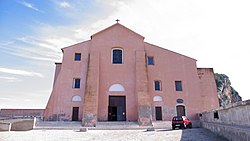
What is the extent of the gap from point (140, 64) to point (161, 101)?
5.02m

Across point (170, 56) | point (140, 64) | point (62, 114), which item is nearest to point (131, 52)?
point (140, 64)

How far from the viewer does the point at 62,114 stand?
19.8m

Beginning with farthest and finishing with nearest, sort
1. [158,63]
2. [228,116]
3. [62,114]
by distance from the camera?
1. [158,63]
2. [62,114]
3. [228,116]

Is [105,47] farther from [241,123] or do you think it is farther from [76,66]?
[241,123]

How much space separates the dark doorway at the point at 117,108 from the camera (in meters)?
20.3

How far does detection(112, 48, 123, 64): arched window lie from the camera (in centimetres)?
2230

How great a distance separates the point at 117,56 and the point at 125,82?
3586 millimetres

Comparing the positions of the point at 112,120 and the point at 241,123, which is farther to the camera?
the point at 112,120

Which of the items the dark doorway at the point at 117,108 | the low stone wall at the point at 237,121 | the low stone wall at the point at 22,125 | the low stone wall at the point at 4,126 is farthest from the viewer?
the dark doorway at the point at 117,108

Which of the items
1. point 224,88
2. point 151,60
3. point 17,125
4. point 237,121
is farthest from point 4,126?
point 224,88

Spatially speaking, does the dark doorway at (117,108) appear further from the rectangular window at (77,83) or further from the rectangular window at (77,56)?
the rectangular window at (77,56)

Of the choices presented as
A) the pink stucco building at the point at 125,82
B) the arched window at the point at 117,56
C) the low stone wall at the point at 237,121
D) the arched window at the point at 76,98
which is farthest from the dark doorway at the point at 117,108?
the low stone wall at the point at 237,121

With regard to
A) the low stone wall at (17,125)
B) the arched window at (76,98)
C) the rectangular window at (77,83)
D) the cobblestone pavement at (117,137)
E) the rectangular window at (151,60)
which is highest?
the rectangular window at (151,60)

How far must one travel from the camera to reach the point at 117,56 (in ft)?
73.8
